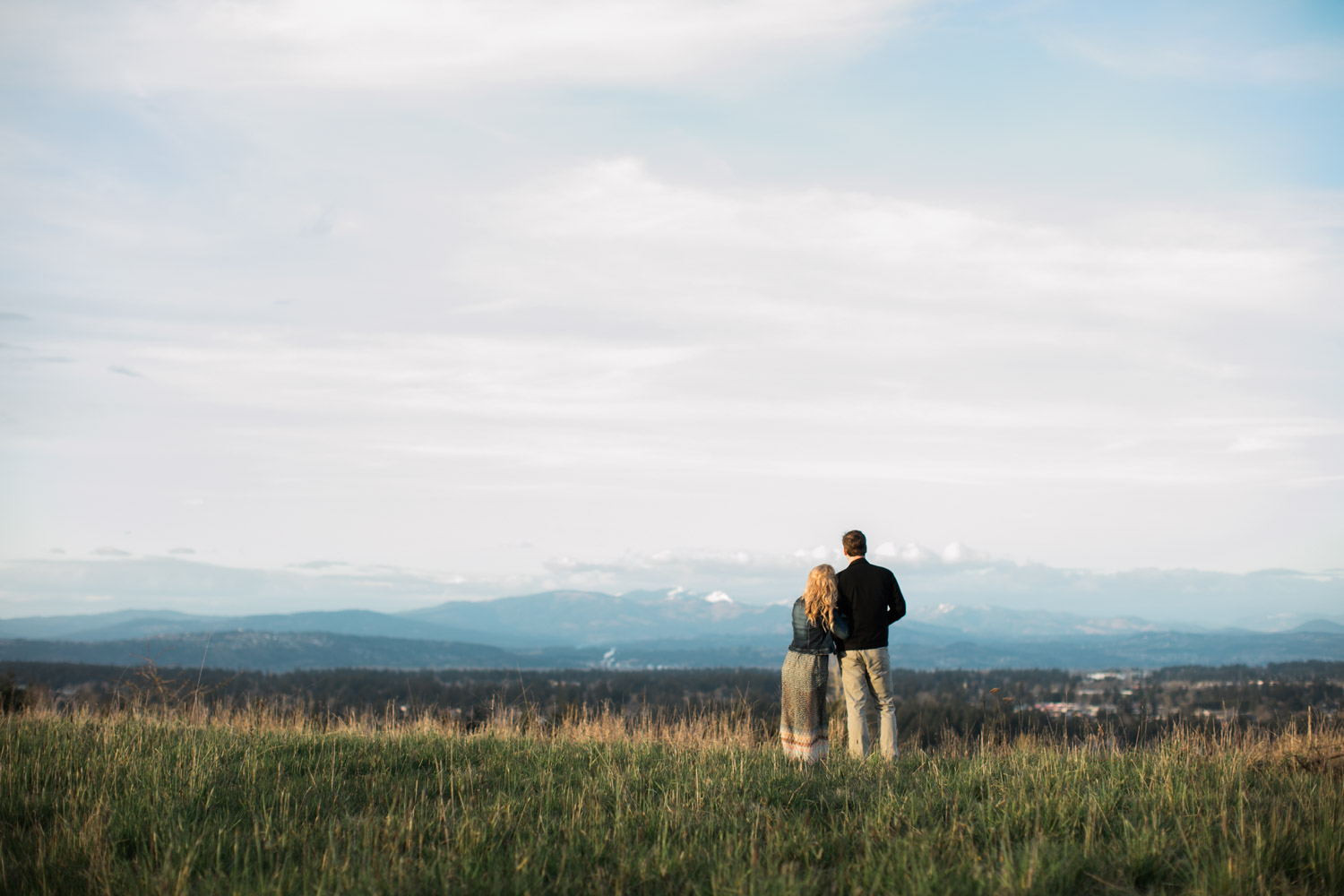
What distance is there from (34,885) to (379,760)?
11.5 ft

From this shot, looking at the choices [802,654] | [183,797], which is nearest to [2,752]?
[183,797]

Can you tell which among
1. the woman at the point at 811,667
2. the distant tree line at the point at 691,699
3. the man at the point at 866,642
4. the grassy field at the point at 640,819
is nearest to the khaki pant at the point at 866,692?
the man at the point at 866,642

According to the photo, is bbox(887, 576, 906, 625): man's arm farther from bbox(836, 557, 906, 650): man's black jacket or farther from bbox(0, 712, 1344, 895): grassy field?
bbox(0, 712, 1344, 895): grassy field

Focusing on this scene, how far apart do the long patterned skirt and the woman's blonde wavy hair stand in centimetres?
42

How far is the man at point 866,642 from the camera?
384 inches

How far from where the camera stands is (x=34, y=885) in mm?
4855

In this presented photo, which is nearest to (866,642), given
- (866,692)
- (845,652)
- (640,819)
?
(845,652)

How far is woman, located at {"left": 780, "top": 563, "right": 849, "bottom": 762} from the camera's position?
8.59 meters

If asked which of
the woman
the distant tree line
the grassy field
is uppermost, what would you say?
the woman

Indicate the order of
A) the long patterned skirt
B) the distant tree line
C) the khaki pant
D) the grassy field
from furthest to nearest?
1. the distant tree line
2. the khaki pant
3. the long patterned skirt
4. the grassy field

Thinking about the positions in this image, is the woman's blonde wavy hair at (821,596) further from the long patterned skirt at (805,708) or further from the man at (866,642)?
the man at (866,642)

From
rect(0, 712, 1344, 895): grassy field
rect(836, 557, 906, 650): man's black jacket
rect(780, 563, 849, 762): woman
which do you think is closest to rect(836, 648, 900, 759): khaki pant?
rect(836, 557, 906, 650): man's black jacket

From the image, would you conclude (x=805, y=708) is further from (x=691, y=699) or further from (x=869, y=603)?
(x=691, y=699)

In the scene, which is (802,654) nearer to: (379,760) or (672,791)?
(672,791)
